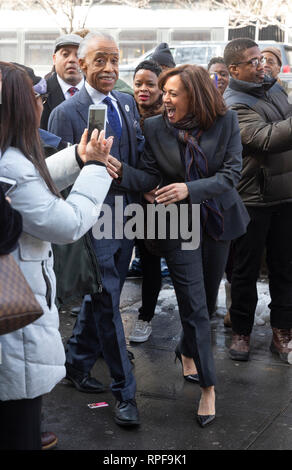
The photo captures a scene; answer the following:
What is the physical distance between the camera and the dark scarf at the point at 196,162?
410cm

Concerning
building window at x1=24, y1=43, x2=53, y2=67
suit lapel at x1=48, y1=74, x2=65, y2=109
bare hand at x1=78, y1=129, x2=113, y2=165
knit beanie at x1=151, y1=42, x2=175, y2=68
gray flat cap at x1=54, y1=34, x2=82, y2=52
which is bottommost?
building window at x1=24, y1=43, x2=53, y2=67

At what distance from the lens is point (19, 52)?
25.1m

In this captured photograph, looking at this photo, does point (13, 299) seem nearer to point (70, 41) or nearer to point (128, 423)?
point (128, 423)

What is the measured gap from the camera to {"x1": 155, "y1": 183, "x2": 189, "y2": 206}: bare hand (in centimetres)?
396

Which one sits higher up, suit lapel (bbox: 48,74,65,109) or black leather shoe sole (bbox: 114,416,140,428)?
suit lapel (bbox: 48,74,65,109)

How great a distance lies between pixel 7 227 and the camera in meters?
2.36

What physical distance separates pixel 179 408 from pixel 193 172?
138cm

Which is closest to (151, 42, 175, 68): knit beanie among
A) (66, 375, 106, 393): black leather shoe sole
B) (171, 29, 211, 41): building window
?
(66, 375, 106, 393): black leather shoe sole

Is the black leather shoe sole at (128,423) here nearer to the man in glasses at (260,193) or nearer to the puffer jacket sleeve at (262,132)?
the man in glasses at (260,193)

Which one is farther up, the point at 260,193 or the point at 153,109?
the point at 153,109

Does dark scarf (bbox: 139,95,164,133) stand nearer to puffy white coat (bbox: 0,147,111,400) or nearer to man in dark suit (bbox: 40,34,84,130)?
man in dark suit (bbox: 40,34,84,130)

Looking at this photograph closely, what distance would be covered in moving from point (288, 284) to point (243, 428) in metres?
1.46

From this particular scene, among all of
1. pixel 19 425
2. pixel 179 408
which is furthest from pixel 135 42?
pixel 19 425
